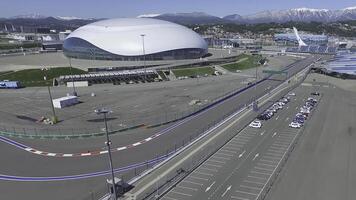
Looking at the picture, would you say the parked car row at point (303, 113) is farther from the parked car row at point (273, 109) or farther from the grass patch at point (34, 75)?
the grass patch at point (34, 75)

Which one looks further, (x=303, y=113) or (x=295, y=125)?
(x=303, y=113)

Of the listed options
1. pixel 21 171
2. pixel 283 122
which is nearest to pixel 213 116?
pixel 283 122

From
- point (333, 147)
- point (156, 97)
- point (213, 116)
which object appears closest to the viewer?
point (333, 147)

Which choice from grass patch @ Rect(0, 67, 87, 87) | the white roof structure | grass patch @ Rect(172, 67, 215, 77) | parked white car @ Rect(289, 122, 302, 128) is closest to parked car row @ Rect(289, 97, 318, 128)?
parked white car @ Rect(289, 122, 302, 128)

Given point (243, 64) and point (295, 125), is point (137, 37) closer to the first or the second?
point (243, 64)

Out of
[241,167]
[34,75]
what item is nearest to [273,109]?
[241,167]

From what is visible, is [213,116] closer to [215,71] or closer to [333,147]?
[333,147]
